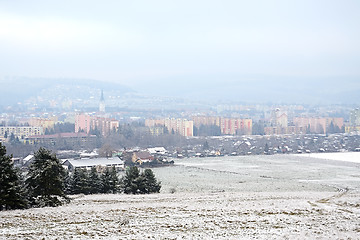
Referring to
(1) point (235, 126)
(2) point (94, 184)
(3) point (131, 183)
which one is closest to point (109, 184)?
(2) point (94, 184)

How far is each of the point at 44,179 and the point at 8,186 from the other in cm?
164

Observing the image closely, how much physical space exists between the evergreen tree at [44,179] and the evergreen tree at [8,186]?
1.01 m

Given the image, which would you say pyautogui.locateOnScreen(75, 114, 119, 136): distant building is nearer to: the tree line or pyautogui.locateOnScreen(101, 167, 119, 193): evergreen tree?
pyautogui.locateOnScreen(101, 167, 119, 193): evergreen tree

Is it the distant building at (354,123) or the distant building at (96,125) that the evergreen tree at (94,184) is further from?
the distant building at (354,123)

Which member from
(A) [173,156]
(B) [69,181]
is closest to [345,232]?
(B) [69,181]

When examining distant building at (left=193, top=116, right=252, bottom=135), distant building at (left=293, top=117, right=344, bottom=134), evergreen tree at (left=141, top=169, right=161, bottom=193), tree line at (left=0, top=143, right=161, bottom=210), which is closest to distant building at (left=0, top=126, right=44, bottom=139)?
distant building at (left=193, top=116, right=252, bottom=135)

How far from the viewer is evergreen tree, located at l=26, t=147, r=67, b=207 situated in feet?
49.7

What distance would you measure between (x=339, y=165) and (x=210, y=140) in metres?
35.1

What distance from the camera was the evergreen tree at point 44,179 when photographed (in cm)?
1514

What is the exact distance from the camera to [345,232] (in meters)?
10.8

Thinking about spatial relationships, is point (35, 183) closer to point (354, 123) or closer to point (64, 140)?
point (64, 140)

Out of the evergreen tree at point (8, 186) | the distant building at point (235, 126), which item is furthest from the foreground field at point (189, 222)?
the distant building at point (235, 126)

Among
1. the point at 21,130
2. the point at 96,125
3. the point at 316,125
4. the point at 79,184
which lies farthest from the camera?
the point at 316,125

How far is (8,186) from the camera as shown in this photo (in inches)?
538
